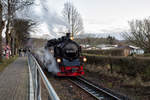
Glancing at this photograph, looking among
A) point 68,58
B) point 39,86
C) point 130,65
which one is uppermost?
point 68,58

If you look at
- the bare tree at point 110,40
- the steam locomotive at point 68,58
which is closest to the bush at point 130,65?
the steam locomotive at point 68,58

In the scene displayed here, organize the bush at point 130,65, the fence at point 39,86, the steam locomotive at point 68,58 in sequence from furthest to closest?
the steam locomotive at point 68,58 → the bush at point 130,65 → the fence at point 39,86

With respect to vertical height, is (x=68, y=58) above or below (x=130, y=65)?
above

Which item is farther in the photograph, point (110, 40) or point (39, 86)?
point (110, 40)

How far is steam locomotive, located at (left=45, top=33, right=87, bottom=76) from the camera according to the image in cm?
1103

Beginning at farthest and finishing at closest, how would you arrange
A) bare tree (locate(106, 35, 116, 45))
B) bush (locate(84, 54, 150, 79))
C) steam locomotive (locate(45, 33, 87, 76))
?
bare tree (locate(106, 35, 116, 45)) → steam locomotive (locate(45, 33, 87, 76)) → bush (locate(84, 54, 150, 79))

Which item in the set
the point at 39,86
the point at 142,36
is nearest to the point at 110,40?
the point at 142,36

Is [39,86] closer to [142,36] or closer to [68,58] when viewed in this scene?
[68,58]

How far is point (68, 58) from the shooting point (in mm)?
11578

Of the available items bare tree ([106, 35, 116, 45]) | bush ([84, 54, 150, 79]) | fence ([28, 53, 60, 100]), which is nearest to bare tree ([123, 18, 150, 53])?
bush ([84, 54, 150, 79])

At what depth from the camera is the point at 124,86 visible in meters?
9.71

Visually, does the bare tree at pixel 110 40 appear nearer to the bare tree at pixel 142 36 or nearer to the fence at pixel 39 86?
the bare tree at pixel 142 36

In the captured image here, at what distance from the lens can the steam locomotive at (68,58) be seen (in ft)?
36.2

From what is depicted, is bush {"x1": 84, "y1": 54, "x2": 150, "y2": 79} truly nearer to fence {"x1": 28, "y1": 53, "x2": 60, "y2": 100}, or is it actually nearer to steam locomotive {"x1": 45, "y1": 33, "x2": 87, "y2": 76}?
steam locomotive {"x1": 45, "y1": 33, "x2": 87, "y2": 76}
